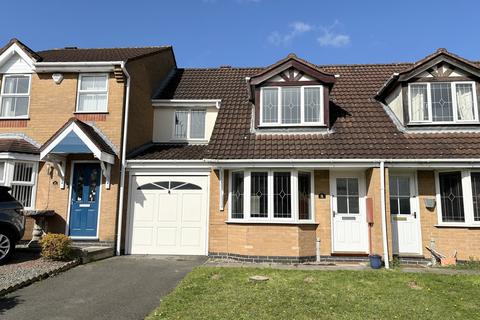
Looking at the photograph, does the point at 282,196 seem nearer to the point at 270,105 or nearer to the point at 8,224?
the point at 270,105

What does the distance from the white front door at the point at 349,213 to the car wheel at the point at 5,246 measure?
9210 millimetres

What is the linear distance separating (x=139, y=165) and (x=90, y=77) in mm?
3791

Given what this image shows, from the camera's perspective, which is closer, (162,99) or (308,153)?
(308,153)

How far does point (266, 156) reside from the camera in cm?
1078

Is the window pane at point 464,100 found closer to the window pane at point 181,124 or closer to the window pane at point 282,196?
the window pane at point 282,196

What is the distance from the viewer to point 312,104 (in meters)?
12.1

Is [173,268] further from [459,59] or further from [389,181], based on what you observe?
[459,59]

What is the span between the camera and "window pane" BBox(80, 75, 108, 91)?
41.6 feet

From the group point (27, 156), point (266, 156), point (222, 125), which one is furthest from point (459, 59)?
point (27, 156)

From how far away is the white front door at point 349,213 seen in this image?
35.5 ft

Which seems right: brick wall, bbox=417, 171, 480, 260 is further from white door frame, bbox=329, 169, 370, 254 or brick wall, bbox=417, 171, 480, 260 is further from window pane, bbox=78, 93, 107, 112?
window pane, bbox=78, 93, 107, 112

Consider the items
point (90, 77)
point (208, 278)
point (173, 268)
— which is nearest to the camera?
point (208, 278)

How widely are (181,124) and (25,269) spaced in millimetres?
7801

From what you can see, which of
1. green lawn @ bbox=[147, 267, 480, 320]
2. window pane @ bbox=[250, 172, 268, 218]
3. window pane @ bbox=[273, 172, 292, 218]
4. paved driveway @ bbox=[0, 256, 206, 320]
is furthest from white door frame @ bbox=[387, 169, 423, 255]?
paved driveway @ bbox=[0, 256, 206, 320]
